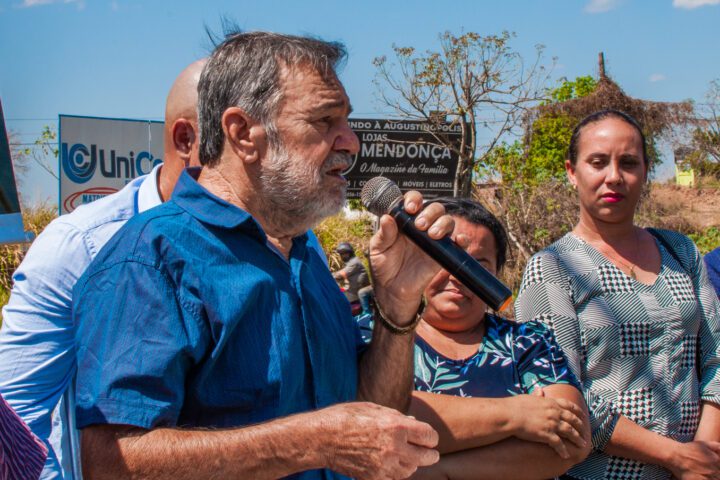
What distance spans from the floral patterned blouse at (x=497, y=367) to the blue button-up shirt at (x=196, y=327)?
832mm

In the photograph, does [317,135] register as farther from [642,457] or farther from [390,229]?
[642,457]

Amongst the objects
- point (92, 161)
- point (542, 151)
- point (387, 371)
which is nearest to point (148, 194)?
point (387, 371)

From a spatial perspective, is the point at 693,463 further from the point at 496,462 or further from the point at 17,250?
the point at 17,250

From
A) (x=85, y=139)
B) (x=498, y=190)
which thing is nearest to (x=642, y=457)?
(x=85, y=139)

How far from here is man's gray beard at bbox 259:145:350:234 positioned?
2053mm

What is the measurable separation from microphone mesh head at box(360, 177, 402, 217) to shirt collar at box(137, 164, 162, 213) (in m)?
0.82

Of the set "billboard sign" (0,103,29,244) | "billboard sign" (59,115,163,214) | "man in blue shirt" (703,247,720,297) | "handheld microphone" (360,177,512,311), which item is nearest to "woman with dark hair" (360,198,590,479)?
"handheld microphone" (360,177,512,311)

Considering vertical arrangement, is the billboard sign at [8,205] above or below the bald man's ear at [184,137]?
below

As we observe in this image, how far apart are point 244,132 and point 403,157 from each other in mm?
10264

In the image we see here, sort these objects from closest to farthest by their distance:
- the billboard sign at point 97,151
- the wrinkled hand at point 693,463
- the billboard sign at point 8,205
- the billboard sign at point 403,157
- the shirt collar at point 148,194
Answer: the billboard sign at point 8,205, the shirt collar at point 148,194, the wrinkled hand at point 693,463, the billboard sign at point 97,151, the billboard sign at point 403,157

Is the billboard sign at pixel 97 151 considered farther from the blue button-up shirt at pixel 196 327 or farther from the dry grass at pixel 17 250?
the blue button-up shirt at pixel 196 327

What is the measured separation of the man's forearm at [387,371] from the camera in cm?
224

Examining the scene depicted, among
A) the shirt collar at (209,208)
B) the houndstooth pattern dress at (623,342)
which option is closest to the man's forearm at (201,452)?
the shirt collar at (209,208)

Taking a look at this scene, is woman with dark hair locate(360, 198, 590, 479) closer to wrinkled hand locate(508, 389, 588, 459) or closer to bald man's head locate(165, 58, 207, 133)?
wrinkled hand locate(508, 389, 588, 459)
